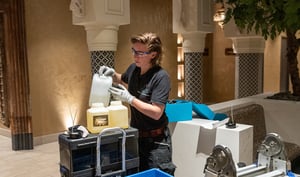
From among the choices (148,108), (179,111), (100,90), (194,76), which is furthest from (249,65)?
(100,90)

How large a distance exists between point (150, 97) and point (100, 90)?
0.33m

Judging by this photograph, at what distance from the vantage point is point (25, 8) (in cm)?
522

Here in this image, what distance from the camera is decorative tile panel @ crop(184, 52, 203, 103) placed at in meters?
5.27

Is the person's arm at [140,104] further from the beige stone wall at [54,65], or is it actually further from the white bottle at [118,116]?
the beige stone wall at [54,65]

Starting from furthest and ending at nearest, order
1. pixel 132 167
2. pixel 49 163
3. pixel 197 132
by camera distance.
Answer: pixel 49 163 → pixel 197 132 → pixel 132 167

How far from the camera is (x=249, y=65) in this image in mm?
5605

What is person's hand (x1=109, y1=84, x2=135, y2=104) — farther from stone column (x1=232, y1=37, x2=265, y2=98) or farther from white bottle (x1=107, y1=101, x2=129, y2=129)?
stone column (x1=232, y1=37, x2=265, y2=98)

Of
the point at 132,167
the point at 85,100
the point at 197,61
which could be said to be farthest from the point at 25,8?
the point at 132,167

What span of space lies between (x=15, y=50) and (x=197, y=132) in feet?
11.5

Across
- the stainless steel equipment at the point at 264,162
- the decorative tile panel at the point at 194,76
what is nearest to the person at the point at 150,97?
the stainless steel equipment at the point at 264,162

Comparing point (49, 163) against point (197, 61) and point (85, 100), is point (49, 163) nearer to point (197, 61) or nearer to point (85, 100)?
point (85, 100)

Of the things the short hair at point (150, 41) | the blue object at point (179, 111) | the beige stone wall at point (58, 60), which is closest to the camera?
the short hair at point (150, 41)

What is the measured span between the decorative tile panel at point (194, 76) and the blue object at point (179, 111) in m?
2.23

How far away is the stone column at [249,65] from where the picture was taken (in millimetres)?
5559
